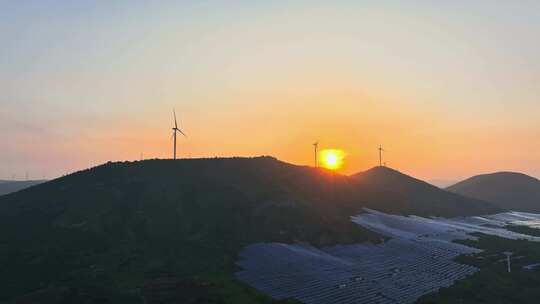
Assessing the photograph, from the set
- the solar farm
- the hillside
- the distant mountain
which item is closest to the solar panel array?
the solar farm

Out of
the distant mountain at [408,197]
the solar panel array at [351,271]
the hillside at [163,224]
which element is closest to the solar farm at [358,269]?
the solar panel array at [351,271]

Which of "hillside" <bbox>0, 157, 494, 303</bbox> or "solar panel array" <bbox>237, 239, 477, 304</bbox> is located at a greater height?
"hillside" <bbox>0, 157, 494, 303</bbox>

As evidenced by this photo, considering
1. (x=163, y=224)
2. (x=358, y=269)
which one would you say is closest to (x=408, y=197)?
(x=358, y=269)

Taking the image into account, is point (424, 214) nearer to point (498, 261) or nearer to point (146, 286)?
point (498, 261)

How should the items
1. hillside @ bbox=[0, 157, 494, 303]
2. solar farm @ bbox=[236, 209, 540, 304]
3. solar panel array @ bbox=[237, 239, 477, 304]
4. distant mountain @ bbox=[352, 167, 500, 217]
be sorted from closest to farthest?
solar panel array @ bbox=[237, 239, 477, 304]
solar farm @ bbox=[236, 209, 540, 304]
hillside @ bbox=[0, 157, 494, 303]
distant mountain @ bbox=[352, 167, 500, 217]

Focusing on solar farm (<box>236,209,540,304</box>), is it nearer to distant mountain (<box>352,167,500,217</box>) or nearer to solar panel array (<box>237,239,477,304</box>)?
solar panel array (<box>237,239,477,304</box>)
